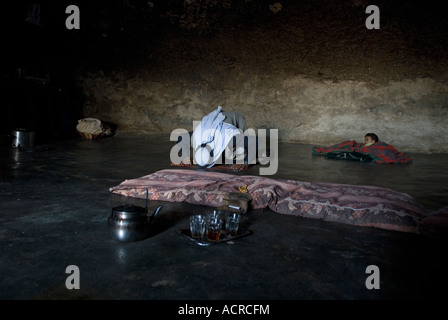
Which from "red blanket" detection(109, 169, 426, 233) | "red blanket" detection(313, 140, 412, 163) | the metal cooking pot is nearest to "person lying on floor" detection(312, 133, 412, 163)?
"red blanket" detection(313, 140, 412, 163)

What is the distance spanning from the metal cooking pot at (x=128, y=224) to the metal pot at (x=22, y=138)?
218 inches

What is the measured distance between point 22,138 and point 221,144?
422 cm

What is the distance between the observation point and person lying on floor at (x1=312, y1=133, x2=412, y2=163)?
19.7 ft

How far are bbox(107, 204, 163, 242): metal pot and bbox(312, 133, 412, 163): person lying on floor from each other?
493cm

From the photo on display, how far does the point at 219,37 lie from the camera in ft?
30.6

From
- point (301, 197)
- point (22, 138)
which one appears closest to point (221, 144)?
point (301, 197)

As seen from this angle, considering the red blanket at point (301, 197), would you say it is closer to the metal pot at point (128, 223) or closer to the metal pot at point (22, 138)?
the metal pot at point (128, 223)

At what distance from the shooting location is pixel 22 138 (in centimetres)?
657

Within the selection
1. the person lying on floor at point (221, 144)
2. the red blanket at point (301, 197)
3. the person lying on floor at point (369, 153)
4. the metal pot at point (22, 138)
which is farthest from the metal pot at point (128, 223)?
the metal pot at point (22, 138)

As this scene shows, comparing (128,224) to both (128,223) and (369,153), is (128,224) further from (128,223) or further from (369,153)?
(369,153)

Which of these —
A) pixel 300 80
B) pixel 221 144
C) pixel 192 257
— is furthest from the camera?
pixel 300 80

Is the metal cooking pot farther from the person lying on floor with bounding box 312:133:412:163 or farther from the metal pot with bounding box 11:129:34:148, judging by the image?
the metal pot with bounding box 11:129:34:148
